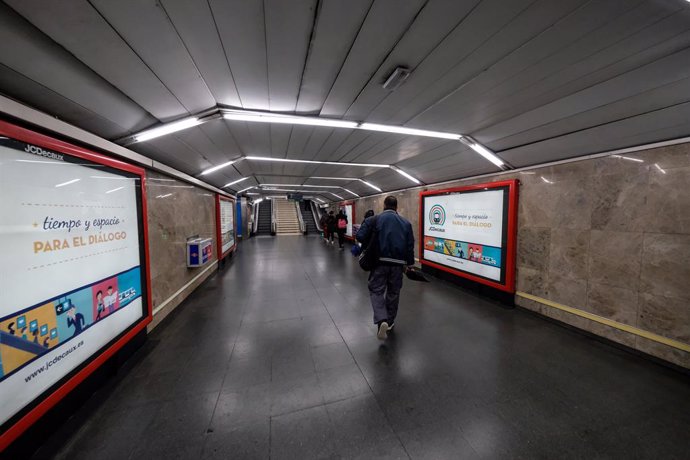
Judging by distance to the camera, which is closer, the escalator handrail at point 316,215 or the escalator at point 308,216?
the escalator at point 308,216

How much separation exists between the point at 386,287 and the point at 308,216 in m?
18.7

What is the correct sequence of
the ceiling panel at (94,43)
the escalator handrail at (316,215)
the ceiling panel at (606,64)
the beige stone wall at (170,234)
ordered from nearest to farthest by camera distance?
the ceiling panel at (94,43) < the ceiling panel at (606,64) < the beige stone wall at (170,234) < the escalator handrail at (316,215)

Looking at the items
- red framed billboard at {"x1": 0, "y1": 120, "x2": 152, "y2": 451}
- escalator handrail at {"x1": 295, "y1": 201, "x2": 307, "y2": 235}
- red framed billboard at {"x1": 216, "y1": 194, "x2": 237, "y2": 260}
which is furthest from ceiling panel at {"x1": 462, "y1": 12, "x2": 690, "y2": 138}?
escalator handrail at {"x1": 295, "y1": 201, "x2": 307, "y2": 235}

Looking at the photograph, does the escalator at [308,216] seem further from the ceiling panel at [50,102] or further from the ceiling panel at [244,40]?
the ceiling panel at [244,40]

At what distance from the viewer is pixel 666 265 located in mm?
2508

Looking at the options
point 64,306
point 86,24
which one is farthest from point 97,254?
point 86,24

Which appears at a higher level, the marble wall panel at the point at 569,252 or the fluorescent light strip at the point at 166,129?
the fluorescent light strip at the point at 166,129

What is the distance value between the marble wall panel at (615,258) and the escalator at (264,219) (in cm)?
1749

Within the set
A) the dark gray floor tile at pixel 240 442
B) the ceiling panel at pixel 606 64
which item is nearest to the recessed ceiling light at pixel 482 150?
the ceiling panel at pixel 606 64

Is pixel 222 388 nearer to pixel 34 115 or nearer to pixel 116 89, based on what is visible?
pixel 34 115

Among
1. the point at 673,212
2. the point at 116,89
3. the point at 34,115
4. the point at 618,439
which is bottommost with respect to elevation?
the point at 618,439

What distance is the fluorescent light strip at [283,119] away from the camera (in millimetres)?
2602

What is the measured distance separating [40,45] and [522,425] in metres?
4.11

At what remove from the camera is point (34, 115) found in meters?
1.61
